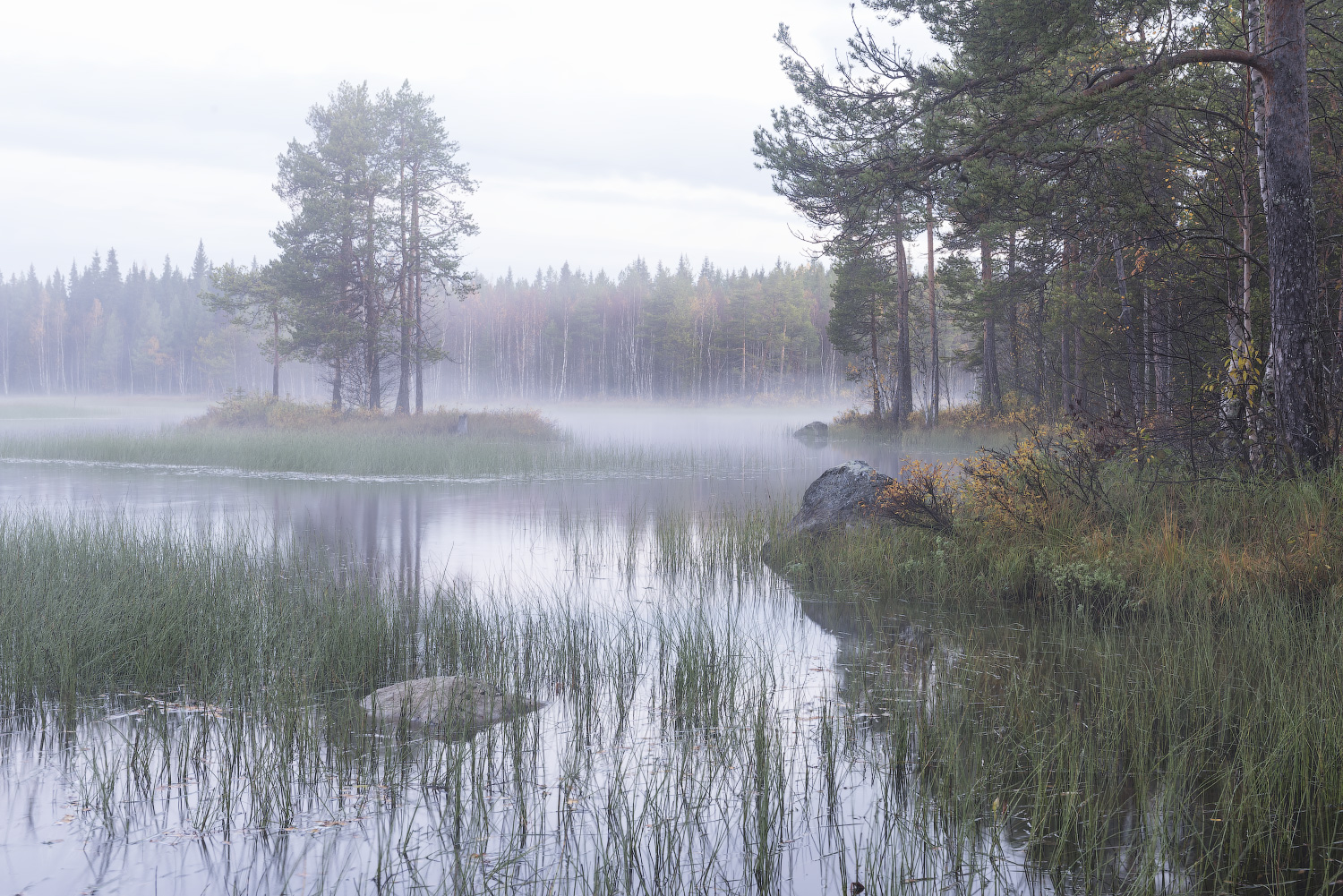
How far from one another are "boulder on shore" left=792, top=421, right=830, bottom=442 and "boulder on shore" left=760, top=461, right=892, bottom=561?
22.1 meters

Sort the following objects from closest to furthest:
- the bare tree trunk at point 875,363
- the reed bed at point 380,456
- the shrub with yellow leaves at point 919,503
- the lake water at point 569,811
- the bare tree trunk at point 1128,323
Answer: the lake water at point 569,811 < the shrub with yellow leaves at point 919,503 < the bare tree trunk at point 1128,323 < the reed bed at point 380,456 < the bare tree trunk at point 875,363

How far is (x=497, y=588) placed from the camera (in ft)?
29.4

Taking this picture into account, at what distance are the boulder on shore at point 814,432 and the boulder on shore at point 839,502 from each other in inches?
870

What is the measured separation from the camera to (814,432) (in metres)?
34.1

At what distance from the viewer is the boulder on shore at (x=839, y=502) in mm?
10164

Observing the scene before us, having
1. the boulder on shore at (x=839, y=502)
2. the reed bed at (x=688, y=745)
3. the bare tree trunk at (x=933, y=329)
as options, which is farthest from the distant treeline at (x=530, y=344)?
the reed bed at (x=688, y=745)

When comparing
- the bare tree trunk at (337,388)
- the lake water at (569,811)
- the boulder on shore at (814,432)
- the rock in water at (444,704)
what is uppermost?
the bare tree trunk at (337,388)

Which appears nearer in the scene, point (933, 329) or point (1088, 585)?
point (1088, 585)

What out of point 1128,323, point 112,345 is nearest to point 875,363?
point 1128,323

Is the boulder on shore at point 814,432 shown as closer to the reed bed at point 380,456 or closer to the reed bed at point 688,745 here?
the reed bed at point 380,456

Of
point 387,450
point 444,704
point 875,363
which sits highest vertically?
point 875,363

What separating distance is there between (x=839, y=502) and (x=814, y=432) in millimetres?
23956

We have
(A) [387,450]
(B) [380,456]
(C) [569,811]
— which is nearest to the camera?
(C) [569,811]

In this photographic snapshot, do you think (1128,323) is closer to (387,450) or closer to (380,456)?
(380,456)
